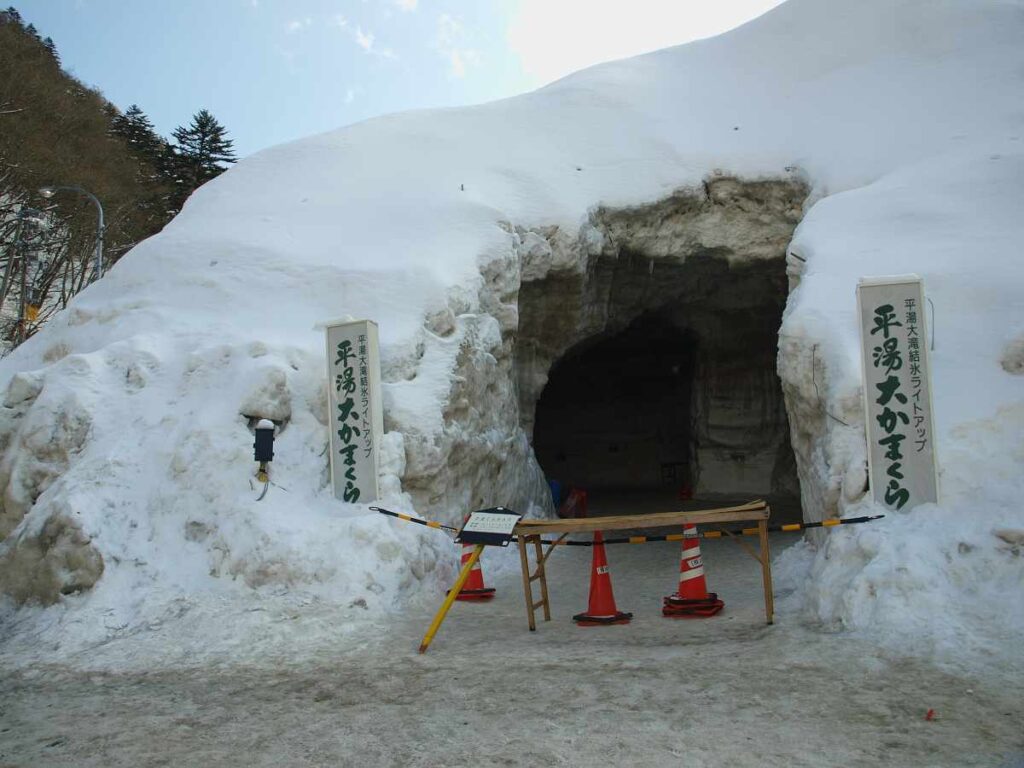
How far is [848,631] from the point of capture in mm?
6488

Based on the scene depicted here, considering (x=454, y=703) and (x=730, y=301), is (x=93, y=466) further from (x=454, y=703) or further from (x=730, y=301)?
(x=730, y=301)

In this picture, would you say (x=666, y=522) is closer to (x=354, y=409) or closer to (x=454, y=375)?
(x=354, y=409)

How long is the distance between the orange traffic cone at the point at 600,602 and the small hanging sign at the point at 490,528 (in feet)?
3.49

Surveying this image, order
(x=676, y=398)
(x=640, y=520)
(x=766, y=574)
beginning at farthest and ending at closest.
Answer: (x=676, y=398), (x=766, y=574), (x=640, y=520)

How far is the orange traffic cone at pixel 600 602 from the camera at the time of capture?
780cm

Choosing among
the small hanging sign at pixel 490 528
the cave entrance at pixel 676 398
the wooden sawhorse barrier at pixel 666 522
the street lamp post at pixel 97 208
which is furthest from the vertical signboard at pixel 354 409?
the street lamp post at pixel 97 208

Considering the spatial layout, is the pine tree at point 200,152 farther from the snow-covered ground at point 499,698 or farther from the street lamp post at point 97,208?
the snow-covered ground at point 499,698

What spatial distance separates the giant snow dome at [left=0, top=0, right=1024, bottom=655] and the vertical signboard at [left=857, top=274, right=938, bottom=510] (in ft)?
0.77

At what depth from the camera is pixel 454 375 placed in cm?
1068

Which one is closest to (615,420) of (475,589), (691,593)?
(475,589)

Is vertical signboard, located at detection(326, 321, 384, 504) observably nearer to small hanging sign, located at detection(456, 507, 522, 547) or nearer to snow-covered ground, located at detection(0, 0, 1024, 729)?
snow-covered ground, located at detection(0, 0, 1024, 729)

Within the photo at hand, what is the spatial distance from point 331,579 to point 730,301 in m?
13.4

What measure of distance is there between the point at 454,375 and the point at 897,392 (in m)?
5.33

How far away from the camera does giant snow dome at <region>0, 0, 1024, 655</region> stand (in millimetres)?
7961
